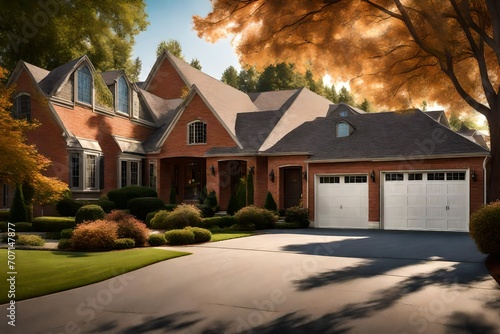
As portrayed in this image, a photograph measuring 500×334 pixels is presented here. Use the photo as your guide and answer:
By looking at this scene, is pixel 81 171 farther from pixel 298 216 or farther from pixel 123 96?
pixel 298 216

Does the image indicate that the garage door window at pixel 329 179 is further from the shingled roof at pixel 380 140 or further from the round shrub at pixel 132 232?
A: the round shrub at pixel 132 232

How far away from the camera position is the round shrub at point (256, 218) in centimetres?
2225

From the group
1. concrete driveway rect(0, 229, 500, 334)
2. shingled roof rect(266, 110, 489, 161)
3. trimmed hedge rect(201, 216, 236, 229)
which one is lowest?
trimmed hedge rect(201, 216, 236, 229)

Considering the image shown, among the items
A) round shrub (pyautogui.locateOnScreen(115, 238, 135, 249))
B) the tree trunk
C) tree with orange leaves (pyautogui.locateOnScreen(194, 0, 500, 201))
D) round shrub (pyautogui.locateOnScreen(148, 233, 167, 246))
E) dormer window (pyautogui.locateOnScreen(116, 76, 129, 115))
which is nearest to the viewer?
tree with orange leaves (pyautogui.locateOnScreen(194, 0, 500, 201))

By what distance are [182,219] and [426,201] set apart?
39.4 feet

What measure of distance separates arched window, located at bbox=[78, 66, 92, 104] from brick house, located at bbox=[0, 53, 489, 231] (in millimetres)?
75

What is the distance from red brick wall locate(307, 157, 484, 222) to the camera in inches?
826

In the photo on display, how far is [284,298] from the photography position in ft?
27.0

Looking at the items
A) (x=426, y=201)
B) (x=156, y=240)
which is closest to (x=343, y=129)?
(x=426, y=201)

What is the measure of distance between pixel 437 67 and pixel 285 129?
13.3 metres

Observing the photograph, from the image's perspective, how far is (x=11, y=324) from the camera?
6.92 metres

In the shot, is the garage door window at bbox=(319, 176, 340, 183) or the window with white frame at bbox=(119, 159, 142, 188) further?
the window with white frame at bbox=(119, 159, 142, 188)

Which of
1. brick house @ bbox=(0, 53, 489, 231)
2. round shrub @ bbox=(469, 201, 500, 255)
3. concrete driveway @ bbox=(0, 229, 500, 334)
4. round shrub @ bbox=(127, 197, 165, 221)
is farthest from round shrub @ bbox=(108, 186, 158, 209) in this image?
round shrub @ bbox=(469, 201, 500, 255)

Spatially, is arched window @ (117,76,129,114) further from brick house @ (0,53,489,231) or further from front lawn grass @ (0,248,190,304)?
front lawn grass @ (0,248,190,304)
